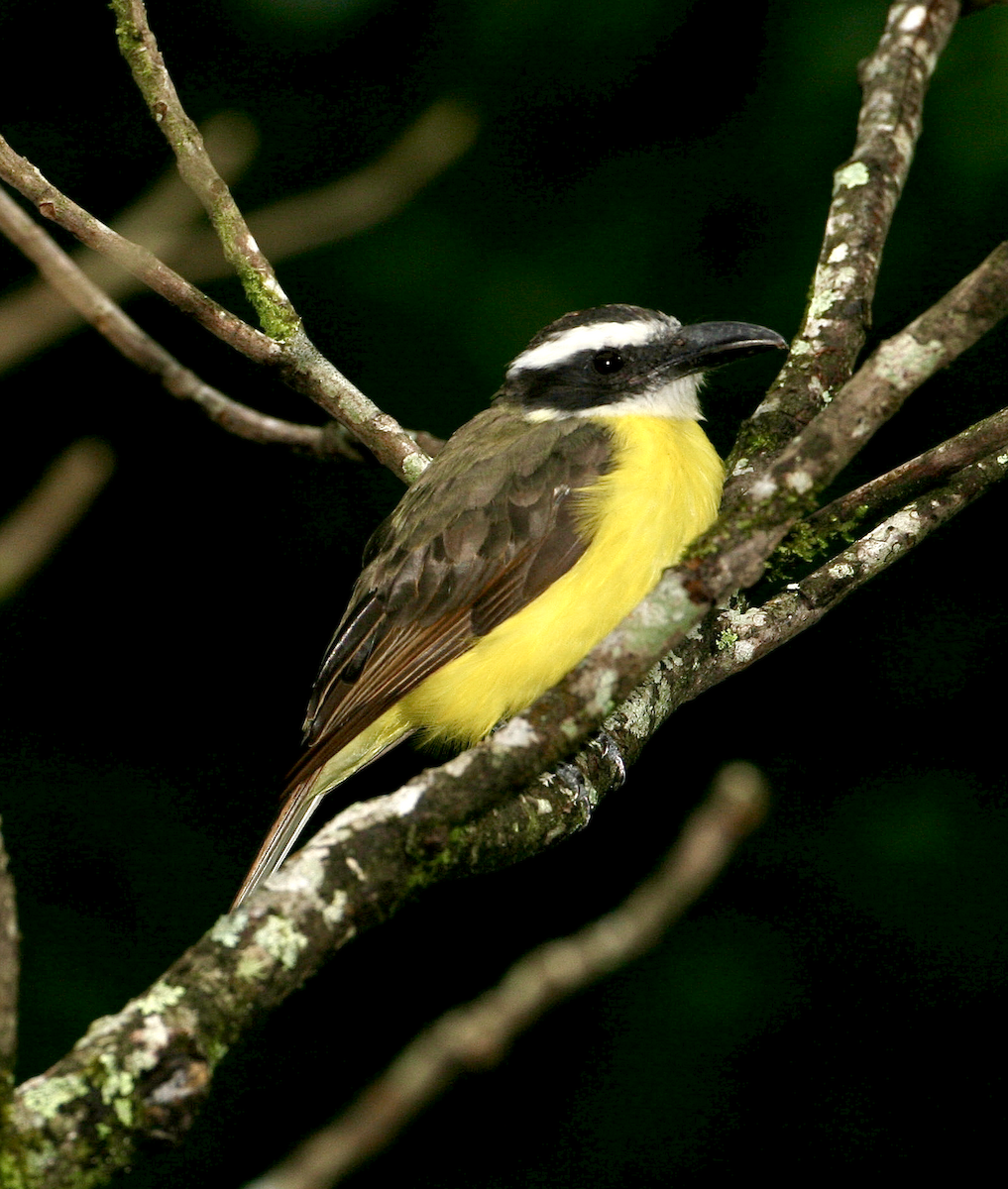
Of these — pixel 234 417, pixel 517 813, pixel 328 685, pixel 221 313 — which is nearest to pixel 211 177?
pixel 221 313

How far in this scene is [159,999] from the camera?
165 cm

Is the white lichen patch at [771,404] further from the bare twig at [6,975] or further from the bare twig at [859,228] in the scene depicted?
the bare twig at [6,975]

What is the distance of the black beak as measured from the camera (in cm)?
392

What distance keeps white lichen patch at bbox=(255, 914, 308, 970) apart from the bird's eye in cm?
267

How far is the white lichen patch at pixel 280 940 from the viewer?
172 cm

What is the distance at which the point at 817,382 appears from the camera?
3.90 meters

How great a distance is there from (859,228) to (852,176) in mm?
206

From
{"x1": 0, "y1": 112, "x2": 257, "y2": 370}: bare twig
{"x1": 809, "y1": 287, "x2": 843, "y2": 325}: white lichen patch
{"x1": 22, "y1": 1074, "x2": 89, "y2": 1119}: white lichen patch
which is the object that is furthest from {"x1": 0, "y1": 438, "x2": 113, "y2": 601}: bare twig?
→ {"x1": 809, "y1": 287, "x2": 843, "y2": 325}: white lichen patch

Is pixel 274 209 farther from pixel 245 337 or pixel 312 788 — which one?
pixel 312 788

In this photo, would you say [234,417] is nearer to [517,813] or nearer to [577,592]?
[577,592]

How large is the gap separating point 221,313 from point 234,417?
67cm

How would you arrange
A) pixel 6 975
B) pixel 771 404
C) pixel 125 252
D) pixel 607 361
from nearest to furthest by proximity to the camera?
pixel 6 975, pixel 125 252, pixel 771 404, pixel 607 361

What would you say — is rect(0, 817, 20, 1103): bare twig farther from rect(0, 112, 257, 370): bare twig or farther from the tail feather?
the tail feather

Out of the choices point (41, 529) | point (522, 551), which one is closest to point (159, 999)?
point (41, 529)
